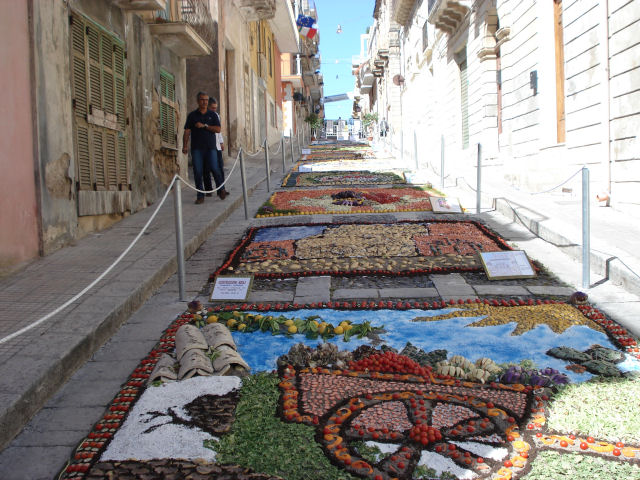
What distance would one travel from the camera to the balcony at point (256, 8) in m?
19.2

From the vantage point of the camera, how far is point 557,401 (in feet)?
9.39

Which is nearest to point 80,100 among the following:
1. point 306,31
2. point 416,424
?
point 416,424

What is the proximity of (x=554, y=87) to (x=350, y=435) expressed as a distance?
10.4 m

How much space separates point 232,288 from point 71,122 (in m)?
3.32

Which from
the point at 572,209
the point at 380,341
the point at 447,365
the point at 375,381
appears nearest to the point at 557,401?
the point at 447,365

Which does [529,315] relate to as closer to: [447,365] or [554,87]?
[447,365]

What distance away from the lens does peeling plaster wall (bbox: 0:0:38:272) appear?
17.6 feet

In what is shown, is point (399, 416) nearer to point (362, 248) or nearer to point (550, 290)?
point (550, 290)

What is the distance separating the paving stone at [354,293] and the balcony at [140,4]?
219 inches

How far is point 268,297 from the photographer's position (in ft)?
16.7

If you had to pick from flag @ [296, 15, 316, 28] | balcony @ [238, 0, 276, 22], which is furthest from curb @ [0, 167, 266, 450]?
flag @ [296, 15, 316, 28]

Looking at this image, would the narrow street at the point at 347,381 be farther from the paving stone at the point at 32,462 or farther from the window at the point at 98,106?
the window at the point at 98,106

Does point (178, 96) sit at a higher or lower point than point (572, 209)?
higher

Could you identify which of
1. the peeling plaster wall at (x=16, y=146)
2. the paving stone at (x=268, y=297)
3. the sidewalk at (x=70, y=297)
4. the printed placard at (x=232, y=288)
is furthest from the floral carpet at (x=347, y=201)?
the printed placard at (x=232, y=288)
